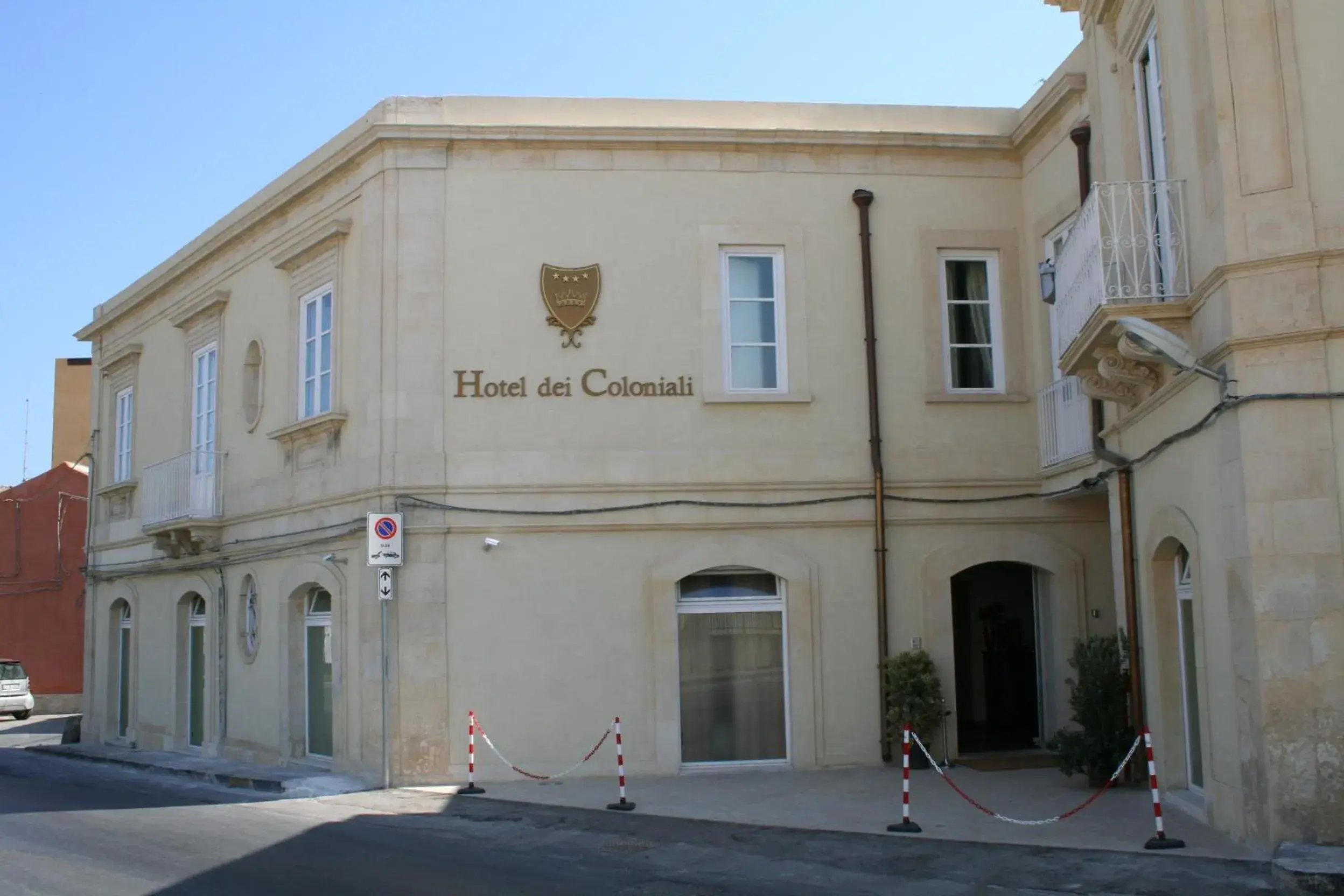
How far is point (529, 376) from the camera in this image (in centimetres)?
1571

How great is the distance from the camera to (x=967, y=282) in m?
16.6

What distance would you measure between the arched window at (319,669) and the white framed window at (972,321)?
313 inches

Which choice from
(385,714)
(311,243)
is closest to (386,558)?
(385,714)

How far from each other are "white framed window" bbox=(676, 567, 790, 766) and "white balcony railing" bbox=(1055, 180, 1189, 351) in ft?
18.0

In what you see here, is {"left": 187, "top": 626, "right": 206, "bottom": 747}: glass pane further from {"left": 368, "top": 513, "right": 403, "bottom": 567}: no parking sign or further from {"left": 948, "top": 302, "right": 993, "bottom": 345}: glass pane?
{"left": 948, "top": 302, "right": 993, "bottom": 345}: glass pane

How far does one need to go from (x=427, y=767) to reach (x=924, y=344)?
7.32m

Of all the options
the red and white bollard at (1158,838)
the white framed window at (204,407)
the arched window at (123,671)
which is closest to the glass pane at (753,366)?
the red and white bollard at (1158,838)

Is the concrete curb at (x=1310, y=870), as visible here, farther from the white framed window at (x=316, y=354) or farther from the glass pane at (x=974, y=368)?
the white framed window at (x=316, y=354)

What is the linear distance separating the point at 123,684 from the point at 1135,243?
A: 722 inches

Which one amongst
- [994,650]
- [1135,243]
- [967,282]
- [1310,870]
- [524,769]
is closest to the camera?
[1310,870]

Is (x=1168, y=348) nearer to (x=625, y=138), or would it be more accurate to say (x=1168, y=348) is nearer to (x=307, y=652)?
(x=625, y=138)

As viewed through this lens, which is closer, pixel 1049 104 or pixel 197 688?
pixel 1049 104

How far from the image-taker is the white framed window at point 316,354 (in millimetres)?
17141

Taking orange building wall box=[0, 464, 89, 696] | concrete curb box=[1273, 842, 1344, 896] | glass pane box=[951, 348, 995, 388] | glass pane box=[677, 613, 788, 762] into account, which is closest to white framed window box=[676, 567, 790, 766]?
glass pane box=[677, 613, 788, 762]
